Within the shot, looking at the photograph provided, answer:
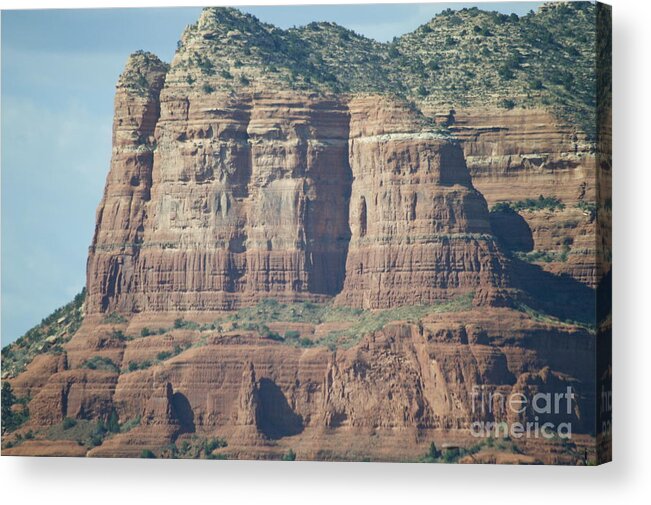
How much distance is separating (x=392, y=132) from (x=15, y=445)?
2245cm

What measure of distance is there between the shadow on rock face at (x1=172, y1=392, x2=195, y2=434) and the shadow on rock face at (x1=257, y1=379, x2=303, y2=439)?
2919 millimetres

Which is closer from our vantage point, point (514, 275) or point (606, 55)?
point (606, 55)

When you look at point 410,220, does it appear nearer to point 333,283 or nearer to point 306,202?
point 333,283

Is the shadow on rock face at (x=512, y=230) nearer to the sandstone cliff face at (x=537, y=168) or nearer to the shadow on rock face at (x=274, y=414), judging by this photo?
the sandstone cliff face at (x=537, y=168)

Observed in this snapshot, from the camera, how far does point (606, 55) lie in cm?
18150

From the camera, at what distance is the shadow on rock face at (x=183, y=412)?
19312 cm

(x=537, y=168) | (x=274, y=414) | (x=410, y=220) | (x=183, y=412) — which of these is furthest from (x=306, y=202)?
(x=183, y=412)

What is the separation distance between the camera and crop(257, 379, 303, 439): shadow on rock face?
19288 centimetres

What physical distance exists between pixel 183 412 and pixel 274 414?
388 cm

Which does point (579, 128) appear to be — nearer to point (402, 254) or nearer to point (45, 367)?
point (402, 254)

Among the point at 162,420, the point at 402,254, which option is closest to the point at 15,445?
the point at 162,420

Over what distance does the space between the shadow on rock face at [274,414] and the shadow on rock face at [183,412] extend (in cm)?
292

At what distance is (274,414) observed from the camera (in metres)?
194

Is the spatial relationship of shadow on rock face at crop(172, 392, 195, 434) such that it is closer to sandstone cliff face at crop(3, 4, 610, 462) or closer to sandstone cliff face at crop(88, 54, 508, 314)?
sandstone cliff face at crop(3, 4, 610, 462)
